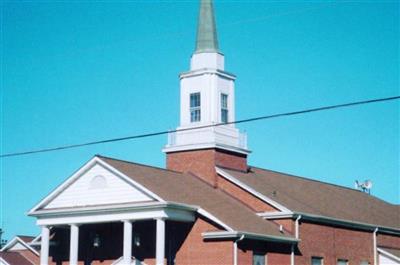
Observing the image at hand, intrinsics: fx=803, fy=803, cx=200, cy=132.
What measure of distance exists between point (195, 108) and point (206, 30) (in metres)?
4.39

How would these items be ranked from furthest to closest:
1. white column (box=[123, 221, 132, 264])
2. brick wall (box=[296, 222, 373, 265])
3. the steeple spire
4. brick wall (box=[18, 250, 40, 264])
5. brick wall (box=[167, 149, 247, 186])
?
brick wall (box=[18, 250, 40, 264]) < the steeple spire < brick wall (box=[167, 149, 247, 186]) < brick wall (box=[296, 222, 373, 265]) < white column (box=[123, 221, 132, 264])

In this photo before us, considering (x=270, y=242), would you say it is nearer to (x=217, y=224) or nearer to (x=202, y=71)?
(x=217, y=224)

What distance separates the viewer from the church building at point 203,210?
117 feet

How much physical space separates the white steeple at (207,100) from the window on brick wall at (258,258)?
23.6 ft

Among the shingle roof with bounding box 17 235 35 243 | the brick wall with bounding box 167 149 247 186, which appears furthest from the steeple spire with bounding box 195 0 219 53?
the shingle roof with bounding box 17 235 35 243

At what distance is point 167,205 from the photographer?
34.4 metres

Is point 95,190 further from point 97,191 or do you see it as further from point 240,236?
point 240,236

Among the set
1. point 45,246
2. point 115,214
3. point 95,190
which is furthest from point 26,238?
point 115,214

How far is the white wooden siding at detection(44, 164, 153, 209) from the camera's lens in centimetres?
3597

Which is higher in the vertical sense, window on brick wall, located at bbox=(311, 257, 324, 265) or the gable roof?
the gable roof

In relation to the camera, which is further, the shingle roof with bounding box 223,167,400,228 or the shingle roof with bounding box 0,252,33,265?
the shingle roof with bounding box 0,252,33,265

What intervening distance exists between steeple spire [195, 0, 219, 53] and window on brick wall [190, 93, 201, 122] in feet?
8.25

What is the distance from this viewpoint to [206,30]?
43.6 m

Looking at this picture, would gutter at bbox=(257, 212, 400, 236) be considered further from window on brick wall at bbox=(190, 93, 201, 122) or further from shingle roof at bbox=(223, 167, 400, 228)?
window on brick wall at bbox=(190, 93, 201, 122)
